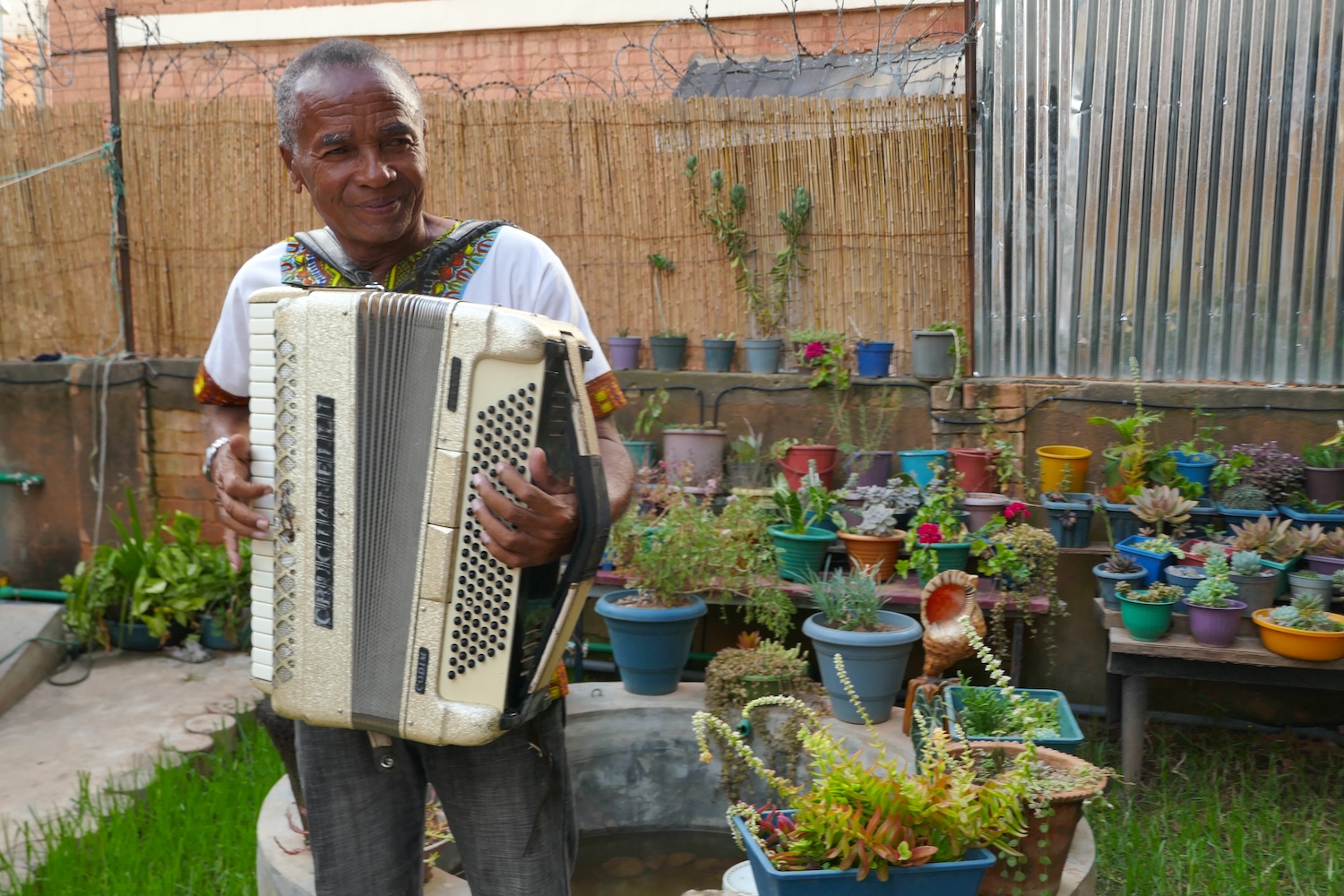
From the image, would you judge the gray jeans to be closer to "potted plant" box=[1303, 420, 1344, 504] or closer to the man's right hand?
the man's right hand

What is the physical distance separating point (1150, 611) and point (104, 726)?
3.93m

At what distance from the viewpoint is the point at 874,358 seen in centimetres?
496

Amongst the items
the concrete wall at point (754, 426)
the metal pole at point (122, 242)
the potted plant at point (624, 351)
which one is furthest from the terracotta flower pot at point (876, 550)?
the metal pole at point (122, 242)

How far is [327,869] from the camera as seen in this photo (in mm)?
1830

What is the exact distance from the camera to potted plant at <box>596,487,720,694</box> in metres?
3.66

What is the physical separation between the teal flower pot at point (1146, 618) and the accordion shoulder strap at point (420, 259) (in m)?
2.60

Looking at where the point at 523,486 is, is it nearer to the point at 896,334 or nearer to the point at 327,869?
the point at 327,869

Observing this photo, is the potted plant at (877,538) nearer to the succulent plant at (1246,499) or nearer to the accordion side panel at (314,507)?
the succulent plant at (1246,499)

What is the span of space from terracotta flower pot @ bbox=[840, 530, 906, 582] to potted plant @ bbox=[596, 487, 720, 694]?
0.52 meters

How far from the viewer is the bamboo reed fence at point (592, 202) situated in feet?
16.6

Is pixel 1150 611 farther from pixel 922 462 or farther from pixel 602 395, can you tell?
pixel 602 395

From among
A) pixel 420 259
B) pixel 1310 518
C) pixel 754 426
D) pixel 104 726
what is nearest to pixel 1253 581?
pixel 1310 518

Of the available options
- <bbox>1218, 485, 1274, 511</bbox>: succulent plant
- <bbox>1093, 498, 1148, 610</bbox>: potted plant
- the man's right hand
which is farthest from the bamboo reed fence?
the man's right hand

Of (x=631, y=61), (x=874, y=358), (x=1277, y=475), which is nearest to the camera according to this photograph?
(x=1277, y=475)
